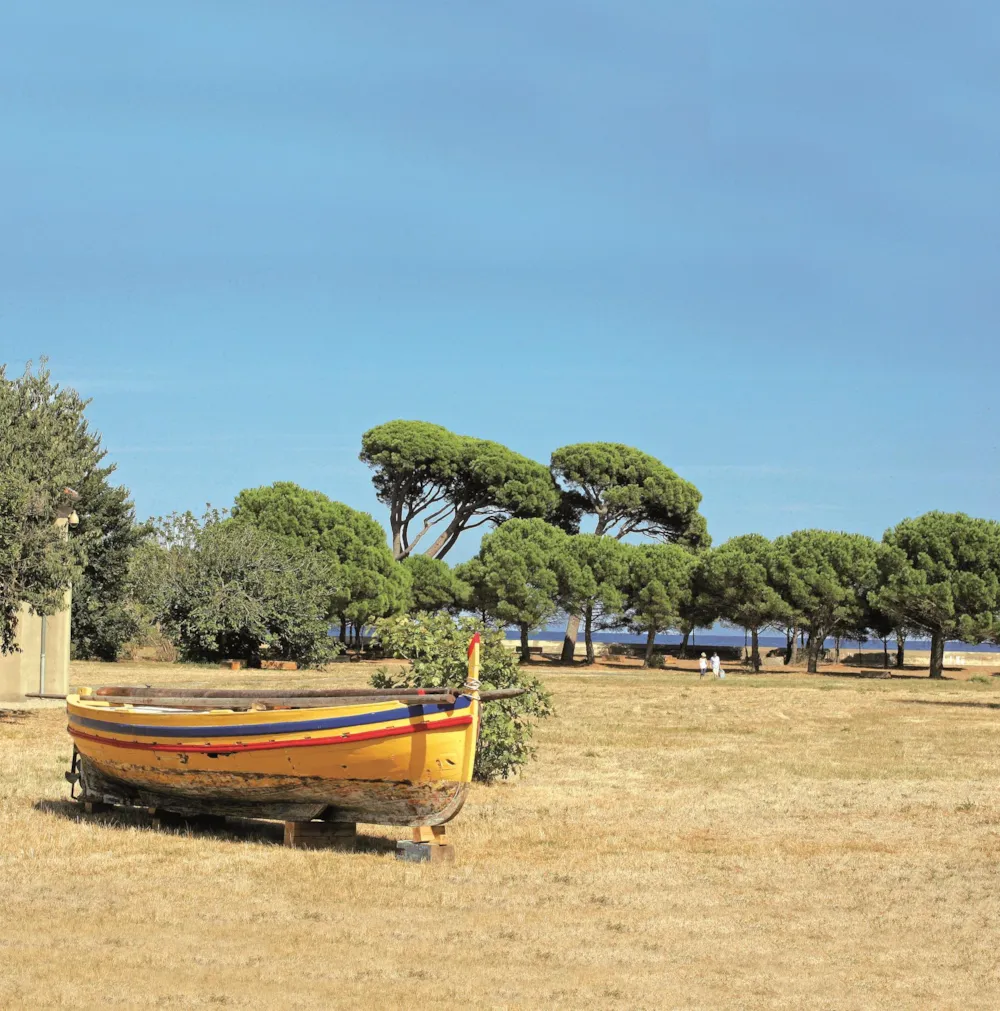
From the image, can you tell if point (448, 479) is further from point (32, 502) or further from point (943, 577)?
point (32, 502)

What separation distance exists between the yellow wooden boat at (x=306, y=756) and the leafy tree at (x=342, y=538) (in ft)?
150

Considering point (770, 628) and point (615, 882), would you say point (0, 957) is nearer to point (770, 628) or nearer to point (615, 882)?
point (615, 882)

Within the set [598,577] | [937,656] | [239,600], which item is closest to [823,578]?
[937,656]

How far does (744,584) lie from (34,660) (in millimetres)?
41465

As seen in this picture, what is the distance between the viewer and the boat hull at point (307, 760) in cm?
1066

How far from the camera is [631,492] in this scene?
240 ft

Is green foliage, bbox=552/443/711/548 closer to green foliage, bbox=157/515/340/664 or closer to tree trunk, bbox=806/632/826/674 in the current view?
tree trunk, bbox=806/632/826/674

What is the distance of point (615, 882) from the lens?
1030 cm

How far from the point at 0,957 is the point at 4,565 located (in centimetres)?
1464

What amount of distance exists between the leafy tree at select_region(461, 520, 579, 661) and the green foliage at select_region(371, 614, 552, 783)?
46558 millimetres

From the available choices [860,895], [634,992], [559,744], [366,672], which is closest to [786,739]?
[559,744]

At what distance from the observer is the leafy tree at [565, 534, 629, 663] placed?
64.6 metres

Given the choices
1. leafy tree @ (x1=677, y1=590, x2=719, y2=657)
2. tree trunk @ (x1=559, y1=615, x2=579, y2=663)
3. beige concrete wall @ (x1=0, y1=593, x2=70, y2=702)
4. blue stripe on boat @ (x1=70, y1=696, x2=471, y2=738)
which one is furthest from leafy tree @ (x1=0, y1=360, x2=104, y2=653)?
tree trunk @ (x1=559, y1=615, x2=579, y2=663)

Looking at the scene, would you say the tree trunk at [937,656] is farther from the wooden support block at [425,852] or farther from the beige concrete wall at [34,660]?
the wooden support block at [425,852]
